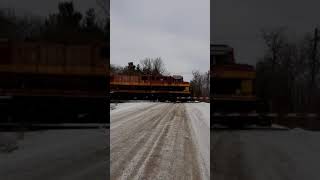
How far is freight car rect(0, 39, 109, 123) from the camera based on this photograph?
28.4ft

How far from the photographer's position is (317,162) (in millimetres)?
5324

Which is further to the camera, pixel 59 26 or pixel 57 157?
pixel 59 26

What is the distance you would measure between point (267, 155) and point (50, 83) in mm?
5584

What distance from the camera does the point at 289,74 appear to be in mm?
5727

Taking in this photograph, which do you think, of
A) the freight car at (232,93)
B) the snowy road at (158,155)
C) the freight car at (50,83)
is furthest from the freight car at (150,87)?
the freight car at (232,93)

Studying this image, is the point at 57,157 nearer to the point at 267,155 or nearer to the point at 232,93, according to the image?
the point at 232,93

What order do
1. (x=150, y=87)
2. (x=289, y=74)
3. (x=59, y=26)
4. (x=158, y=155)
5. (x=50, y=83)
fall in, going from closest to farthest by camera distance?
(x=289, y=74)
(x=158, y=155)
(x=59, y=26)
(x=50, y=83)
(x=150, y=87)

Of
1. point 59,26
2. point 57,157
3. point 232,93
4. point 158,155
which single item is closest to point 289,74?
point 232,93

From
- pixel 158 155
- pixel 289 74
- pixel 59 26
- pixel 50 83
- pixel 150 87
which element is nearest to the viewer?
pixel 289 74

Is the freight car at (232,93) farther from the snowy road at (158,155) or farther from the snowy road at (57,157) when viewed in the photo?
the snowy road at (57,157)

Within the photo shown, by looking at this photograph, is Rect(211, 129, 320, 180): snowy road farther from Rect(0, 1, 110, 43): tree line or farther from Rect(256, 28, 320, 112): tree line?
Rect(0, 1, 110, 43): tree line

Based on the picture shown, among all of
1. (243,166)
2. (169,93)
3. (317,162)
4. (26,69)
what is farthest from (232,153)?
(169,93)

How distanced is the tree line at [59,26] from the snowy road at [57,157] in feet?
7.01

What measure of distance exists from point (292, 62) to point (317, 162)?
1.52m
